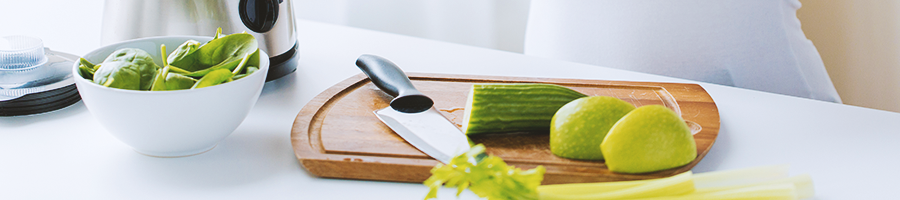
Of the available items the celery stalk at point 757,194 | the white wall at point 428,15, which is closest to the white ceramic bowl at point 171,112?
the celery stalk at point 757,194

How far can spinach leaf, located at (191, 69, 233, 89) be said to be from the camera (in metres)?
0.54

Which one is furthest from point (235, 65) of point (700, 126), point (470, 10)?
point (470, 10)

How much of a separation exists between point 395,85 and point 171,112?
0.30 meters

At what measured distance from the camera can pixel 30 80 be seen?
2.43ft

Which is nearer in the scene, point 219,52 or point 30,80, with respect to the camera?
point 219,52

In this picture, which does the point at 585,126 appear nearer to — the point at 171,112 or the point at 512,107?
the point at 512,107

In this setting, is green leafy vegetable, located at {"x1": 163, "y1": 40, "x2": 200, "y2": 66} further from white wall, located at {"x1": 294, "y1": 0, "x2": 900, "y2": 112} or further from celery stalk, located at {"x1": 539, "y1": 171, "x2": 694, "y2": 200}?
white wall, located at {"x1": 294, "y1": 0, "x2": 900, "y2": 112}

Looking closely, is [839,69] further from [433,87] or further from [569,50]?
[433,87]

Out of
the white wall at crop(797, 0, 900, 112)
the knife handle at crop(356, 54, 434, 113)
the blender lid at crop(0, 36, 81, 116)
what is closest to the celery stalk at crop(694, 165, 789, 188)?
the knife handle at crop(356, 54, 434, 113)

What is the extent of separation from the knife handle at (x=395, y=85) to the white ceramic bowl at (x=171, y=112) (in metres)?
0.18

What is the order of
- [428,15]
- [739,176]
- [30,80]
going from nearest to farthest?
[739,176], [30,80], [428,15]

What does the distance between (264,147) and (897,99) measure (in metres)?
1.43

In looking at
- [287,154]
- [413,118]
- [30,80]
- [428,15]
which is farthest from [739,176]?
[428,15]

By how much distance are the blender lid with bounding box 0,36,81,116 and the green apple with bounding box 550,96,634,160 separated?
2.08ft
